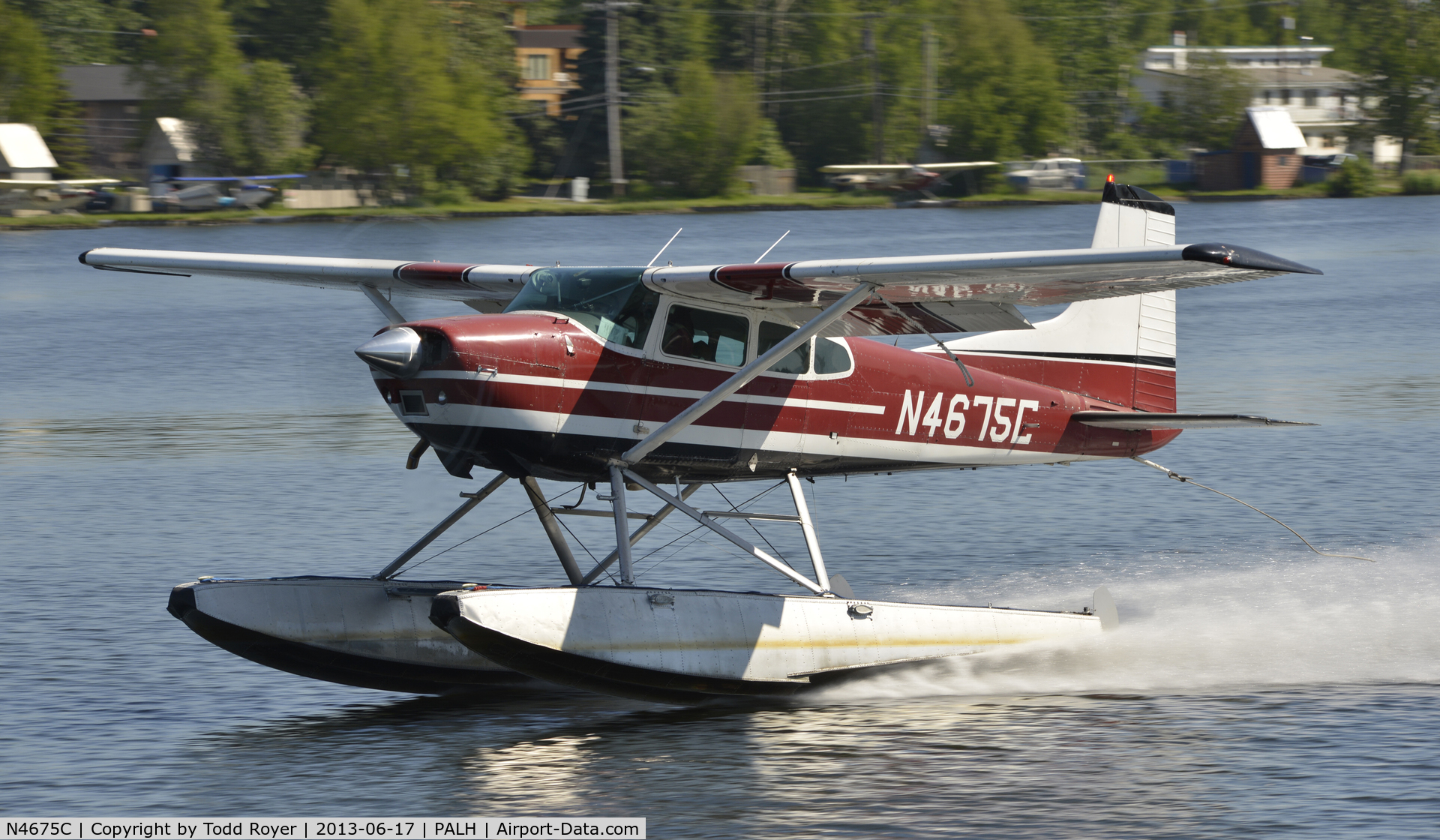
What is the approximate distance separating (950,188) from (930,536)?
67.5 m

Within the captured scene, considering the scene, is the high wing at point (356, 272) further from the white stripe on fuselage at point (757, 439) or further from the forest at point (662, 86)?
the forest at point (662, 86)

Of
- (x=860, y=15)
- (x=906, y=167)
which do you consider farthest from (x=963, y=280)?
(x=860, y=15)

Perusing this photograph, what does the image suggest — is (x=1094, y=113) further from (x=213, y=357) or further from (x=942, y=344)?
(x=942, y=344)

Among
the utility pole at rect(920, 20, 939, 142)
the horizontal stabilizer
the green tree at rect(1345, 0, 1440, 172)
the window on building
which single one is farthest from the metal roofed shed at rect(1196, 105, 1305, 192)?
the horizontal stabilizer

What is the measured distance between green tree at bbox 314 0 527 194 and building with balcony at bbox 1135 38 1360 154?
143 feet

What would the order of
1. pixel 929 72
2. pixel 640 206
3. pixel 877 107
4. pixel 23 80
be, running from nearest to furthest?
pixel 640 206 < pixel 23 80 < pixel 877 107 < pixel 929 72

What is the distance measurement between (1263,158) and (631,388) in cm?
7920

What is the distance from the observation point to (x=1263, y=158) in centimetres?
8181

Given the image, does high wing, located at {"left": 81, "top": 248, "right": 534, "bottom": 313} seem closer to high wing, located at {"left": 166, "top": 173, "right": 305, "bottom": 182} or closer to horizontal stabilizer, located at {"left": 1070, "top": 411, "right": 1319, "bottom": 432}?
horizontal stabilizer, located at {"left": 1070, "top": 411, "right": 1319, "bottom": 432}

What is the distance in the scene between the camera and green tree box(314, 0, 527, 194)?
70562 millimetres

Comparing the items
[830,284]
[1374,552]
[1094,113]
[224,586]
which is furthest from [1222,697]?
[1094,113]

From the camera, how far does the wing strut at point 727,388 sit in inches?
372

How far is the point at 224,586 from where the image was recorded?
9.93 metres

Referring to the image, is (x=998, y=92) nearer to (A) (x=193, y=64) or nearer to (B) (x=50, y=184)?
(A) (x=193, y=64)
